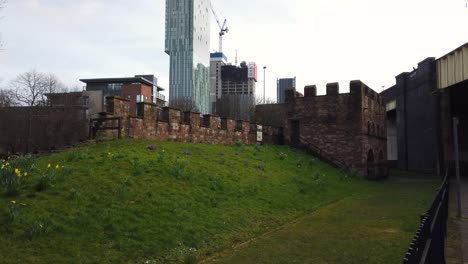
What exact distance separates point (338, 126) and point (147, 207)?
24.3 m

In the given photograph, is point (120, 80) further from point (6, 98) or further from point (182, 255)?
point (182, 255)

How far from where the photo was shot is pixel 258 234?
10250 millimetres

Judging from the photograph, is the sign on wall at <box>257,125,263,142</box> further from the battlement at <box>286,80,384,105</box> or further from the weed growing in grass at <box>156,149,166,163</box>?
the weed growing in grass at <box>156,149,166,163</box>

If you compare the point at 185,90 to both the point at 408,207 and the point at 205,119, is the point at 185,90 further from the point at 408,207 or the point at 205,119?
the point at 408,207

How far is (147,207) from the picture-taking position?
992 centimetres

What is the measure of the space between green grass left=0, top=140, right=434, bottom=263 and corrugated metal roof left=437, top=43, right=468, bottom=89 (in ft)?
44.8

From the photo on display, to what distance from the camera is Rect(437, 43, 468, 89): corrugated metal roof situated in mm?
26891

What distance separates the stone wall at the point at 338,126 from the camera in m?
31.0

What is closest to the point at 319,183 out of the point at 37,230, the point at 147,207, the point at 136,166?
the point at 136,166

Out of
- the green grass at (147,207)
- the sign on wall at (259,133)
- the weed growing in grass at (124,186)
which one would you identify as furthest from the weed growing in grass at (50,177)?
the sign on wall at (259,133)

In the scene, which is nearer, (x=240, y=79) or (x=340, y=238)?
(x=340, y=238)

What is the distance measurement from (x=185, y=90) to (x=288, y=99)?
81613mm

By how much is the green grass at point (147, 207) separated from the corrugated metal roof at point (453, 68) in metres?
13.7

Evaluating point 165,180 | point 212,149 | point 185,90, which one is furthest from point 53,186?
point 185,90
